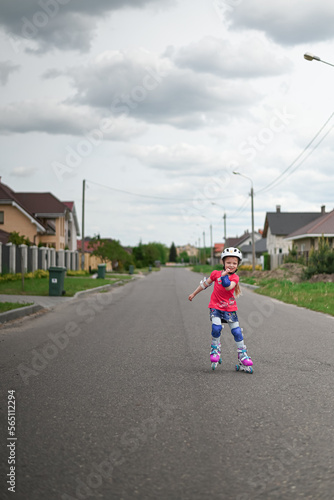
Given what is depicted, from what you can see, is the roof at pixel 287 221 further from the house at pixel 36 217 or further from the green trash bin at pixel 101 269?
the green trash bin at pixel 101 269

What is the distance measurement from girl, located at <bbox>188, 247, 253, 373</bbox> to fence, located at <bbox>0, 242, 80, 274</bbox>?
15.1 meters

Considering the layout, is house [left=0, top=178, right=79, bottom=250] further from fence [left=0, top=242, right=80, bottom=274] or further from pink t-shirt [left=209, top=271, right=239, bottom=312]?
pink t-shirt [left=209, top=271, right=239, bottom=312]

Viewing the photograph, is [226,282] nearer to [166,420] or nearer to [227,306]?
[227,306]

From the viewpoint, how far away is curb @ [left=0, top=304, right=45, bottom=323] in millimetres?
12789

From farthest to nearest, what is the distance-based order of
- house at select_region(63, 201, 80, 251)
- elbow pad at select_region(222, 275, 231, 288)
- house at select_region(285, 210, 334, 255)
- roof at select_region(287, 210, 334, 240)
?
1. house at select_region(63, 201, 80, 251)
2. house at select_region(285, 210, 334, 255)
3. roof at select_region(287, 210, 334, 240)
4. elbow pad at select_region(222, 275, 231, 288)

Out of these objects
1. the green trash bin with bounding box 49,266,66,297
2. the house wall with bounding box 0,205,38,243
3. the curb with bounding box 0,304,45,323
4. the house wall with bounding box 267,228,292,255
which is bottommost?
the curb with bounding box 0,304,45,323

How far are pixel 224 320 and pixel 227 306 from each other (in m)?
0.21

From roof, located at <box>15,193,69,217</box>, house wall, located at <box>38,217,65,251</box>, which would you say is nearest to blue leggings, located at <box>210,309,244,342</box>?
roof, located at <box>15,193,69,217</box>

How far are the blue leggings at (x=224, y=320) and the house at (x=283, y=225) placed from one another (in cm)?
6015

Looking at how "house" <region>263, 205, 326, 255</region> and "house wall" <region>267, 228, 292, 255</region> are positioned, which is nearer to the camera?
"house" <region>263, 205, 326, 255</region>

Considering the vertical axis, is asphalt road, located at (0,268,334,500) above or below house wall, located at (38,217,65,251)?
below

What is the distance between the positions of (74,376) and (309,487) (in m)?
3.88

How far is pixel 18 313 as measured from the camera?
540 inches

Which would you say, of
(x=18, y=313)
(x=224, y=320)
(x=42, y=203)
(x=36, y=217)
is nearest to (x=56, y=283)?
(x=18, y=313)
